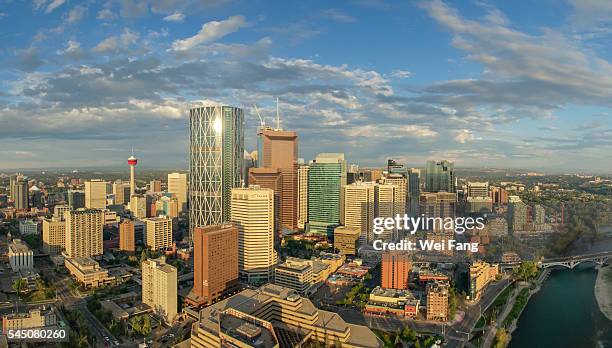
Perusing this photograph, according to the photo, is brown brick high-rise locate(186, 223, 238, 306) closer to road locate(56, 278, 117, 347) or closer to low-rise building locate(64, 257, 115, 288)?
road locate(56, 278, 117, 347)

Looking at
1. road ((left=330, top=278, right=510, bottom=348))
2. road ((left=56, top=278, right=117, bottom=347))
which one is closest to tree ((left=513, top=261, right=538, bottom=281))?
road ((left=330, top=278, right=510, bottom=348))

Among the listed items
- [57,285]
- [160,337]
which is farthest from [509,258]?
[57,285]

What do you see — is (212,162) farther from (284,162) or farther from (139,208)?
(139,208)

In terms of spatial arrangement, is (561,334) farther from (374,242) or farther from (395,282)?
(374,242)

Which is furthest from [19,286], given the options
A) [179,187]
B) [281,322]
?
[179,187]

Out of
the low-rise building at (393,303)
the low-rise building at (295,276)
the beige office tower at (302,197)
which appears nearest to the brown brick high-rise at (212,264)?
the low-rise building at (295,276)

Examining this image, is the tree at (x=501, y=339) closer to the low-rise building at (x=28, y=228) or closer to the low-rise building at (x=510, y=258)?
the low-rise building at (x=510, y=258)
